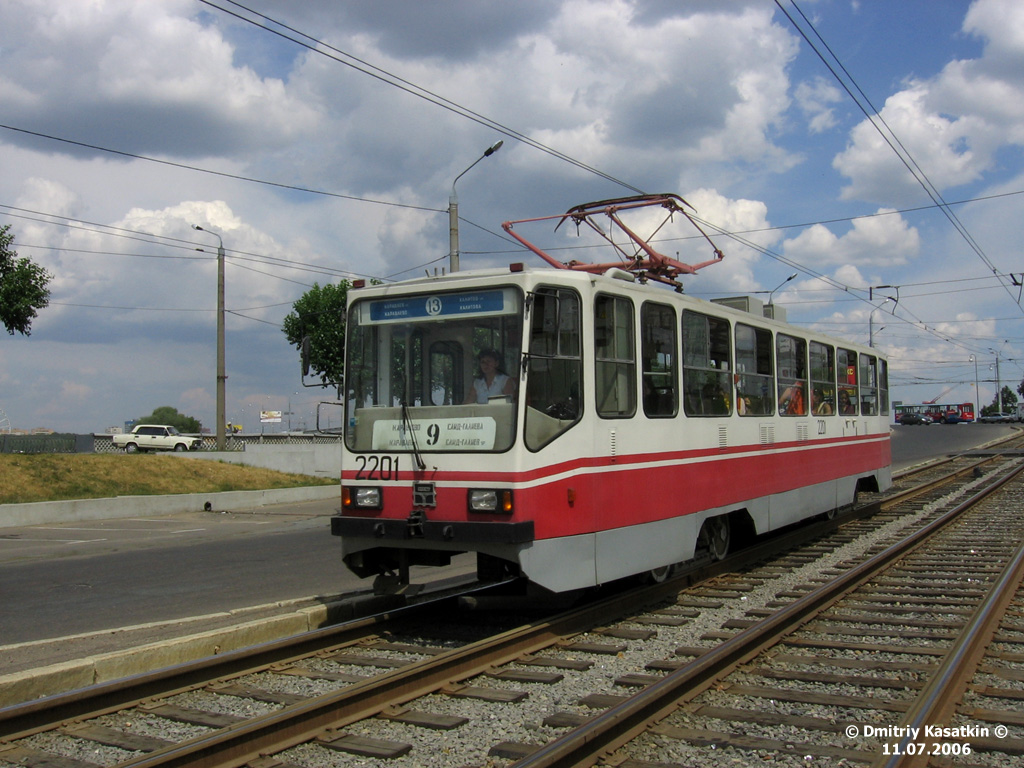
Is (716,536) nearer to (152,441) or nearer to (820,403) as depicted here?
(820,403)

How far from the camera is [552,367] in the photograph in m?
7.12

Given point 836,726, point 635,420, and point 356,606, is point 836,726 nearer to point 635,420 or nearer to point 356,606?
point 635,420

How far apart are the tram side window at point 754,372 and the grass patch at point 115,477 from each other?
701 inches

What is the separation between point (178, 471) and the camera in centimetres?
2664

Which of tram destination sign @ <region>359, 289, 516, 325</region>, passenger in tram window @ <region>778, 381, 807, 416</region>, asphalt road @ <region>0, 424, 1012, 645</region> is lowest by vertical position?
asphalt road @ <region>0, 424, 1012, 645</region>

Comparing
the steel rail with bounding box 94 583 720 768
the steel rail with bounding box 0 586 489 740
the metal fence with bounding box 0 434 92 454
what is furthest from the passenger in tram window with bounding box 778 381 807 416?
the metal fence with bounding box 0 434 92 454

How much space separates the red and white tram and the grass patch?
17.4m

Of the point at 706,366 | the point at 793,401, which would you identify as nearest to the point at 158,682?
the point at 706,366

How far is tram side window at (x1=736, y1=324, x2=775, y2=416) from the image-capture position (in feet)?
33.3

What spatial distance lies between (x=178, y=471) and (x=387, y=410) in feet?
68.6

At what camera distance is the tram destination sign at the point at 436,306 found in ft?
23.5

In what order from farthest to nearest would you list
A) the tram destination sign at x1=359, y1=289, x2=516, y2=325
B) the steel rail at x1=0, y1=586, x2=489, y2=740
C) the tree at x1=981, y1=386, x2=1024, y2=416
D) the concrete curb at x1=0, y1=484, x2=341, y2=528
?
the tree at x1=981, y1=386, x2=1024, y2=416, the concrete curb at x1=0, y1=484, x2=341, y2=528, the tram destination sign at x1=359, y1=289, x2=516, y2=325, the steel rail at x1=0, y1=586, x2=489, y2=740

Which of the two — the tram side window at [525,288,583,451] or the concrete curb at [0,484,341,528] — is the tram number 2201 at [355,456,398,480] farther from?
the concrete curb at [0,484,341,528]

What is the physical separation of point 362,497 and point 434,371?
120 centimetres
